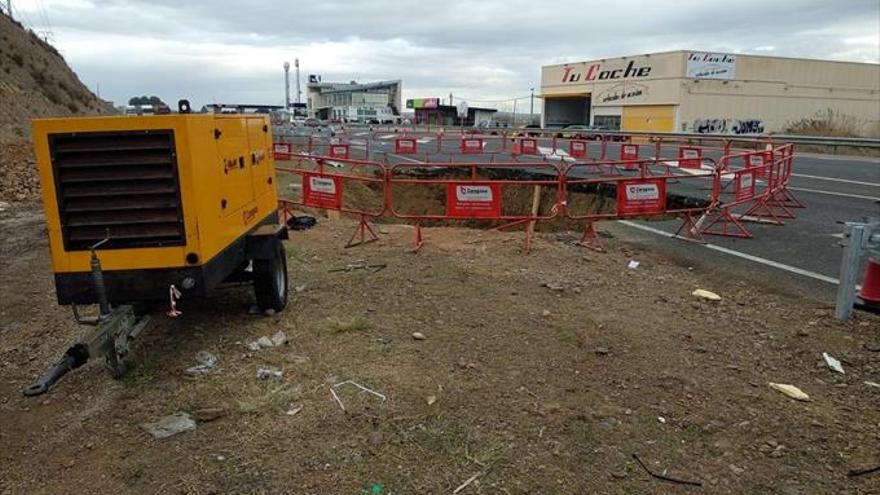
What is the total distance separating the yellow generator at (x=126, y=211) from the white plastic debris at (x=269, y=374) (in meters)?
0.78

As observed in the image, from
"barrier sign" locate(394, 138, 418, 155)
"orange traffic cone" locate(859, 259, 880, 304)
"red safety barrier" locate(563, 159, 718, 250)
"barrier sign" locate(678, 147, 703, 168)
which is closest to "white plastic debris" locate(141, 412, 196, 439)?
"orange traffic cone" locate(859, 259, 880, 304)

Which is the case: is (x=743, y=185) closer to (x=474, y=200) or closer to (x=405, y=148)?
(x=474, y=200)

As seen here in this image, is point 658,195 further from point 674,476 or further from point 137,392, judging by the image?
point 137,392

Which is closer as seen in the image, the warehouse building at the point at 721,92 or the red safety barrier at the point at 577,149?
the red safety barrier at the point at 577,149

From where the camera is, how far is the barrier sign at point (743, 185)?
1082cm

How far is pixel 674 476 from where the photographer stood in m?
3.72

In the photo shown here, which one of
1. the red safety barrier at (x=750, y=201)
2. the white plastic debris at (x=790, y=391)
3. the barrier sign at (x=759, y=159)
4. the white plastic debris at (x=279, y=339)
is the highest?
the barrier sign at (x=759, y=159)

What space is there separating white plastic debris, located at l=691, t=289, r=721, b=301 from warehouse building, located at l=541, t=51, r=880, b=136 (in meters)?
49.4

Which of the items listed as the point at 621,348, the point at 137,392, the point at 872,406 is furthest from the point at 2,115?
the point at 872,406

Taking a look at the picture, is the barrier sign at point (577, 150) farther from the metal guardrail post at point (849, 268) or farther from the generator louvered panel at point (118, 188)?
the generator louvered panel at point (118, 188)

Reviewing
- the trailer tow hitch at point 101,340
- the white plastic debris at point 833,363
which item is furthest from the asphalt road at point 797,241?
the trailer tow hitch at point 101,340

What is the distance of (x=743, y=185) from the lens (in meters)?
11.5

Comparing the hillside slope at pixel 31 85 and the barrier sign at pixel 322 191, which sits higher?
the hillside slope at pixel 31 85

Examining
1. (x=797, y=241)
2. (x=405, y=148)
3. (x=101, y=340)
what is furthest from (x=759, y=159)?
(x=405, y=148)
